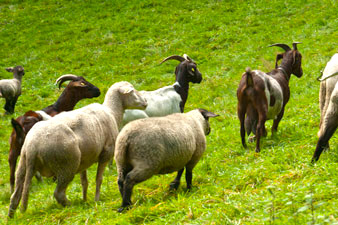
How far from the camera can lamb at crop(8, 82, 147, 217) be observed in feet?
19.5

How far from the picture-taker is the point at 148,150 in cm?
554

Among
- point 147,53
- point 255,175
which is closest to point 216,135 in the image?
point 255,175

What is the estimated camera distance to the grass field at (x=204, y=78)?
4.95 m

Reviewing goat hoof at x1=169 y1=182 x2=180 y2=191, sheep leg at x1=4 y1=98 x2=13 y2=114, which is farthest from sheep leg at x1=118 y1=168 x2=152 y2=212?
sheep leg at x1=4 y1=98 x2=13 y2=114

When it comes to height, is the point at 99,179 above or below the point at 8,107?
above

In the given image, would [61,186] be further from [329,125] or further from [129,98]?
[329,125]

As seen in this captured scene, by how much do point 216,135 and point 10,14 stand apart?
2041cm

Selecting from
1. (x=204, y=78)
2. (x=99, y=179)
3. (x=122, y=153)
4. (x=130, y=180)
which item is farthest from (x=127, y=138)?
(x=204, y=78)

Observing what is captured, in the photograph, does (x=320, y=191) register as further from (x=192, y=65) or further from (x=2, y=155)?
(x=2, y=155)

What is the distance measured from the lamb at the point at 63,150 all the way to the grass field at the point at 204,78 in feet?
1.36

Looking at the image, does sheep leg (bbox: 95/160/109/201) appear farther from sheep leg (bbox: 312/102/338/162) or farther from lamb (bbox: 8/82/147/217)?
sheep leg (bbox: 312/102/338/162)

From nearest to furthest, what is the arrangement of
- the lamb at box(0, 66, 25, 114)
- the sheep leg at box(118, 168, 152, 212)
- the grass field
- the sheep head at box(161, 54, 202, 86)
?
the grass field < the sheep leg at box(118, 168, 152, 212) < the sheep head at box(161, 54, 202, 86) < the lamb at box(0, 66, 25, 114)

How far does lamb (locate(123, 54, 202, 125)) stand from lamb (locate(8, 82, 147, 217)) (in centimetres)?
286

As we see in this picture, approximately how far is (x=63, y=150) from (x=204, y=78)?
10667 mm
